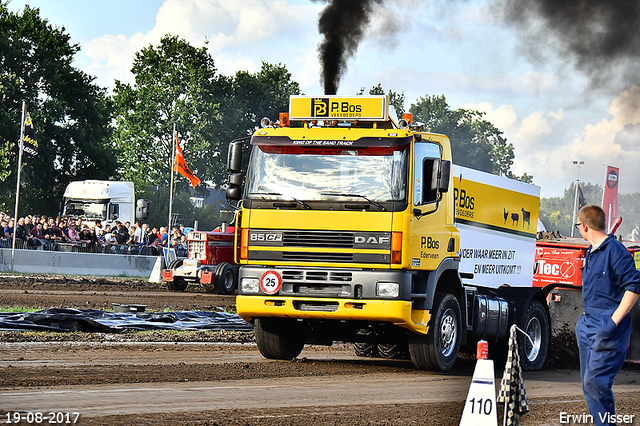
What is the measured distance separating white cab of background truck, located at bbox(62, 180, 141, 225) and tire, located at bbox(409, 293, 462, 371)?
2927 cm

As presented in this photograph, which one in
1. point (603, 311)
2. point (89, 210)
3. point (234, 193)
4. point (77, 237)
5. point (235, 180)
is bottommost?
point (603, 311)

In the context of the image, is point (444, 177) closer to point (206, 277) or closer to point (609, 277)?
point (609, 277)

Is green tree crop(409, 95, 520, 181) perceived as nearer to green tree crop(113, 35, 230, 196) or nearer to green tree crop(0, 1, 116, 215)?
green tree crop(113, 35, 230, 196)

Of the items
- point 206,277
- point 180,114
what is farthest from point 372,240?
point 180,114

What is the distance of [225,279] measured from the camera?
2670cm

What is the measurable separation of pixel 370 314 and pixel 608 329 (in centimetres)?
462

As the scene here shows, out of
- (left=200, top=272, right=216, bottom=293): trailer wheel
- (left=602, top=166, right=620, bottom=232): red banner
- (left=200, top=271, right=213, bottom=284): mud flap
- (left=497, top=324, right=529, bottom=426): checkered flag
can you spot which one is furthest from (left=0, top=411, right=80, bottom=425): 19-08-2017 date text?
(left=602, top=166, right=620, bottom=232): red banner

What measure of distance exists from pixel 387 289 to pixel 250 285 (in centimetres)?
185

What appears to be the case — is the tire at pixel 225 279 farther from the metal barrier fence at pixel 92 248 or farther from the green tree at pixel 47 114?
the green tree at pixel 47 114

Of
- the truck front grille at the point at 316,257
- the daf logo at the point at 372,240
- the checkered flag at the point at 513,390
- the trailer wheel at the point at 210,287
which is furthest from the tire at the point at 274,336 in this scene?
the trailer wheel at the point at 210,287

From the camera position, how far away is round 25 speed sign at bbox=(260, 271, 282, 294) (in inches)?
434

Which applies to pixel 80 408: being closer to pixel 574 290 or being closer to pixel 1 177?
pixel 574 290

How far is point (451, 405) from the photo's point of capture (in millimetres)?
8828

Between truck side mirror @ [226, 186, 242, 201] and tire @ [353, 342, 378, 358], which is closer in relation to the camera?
truck side mirror @ [226, 186, 242, 201]
